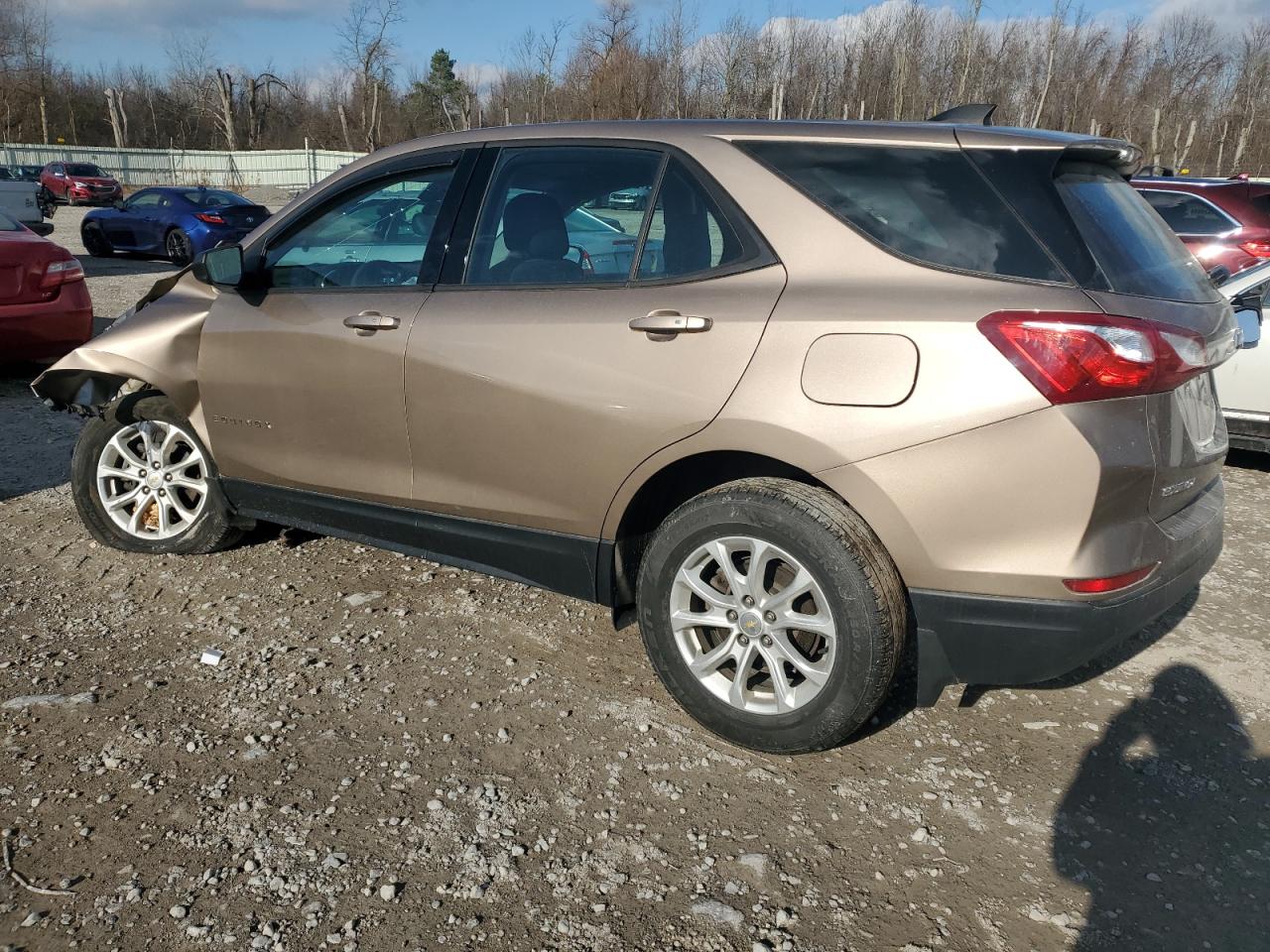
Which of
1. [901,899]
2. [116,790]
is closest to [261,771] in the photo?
[116,790]

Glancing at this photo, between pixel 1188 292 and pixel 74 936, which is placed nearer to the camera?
pixel 74 936

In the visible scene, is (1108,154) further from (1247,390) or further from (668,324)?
(1247,390)

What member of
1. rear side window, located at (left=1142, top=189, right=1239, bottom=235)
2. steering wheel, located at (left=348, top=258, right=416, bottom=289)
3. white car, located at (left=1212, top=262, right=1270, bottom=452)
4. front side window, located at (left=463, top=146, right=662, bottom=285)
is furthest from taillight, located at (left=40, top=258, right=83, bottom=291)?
rear side window, located at (left=1142, top=189, right=1239, bottom=235)

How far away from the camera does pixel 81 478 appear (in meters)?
4.31

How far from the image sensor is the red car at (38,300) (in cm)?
691

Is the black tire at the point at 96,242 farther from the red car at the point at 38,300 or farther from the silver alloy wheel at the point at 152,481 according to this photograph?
the silver alloy wheel at the point at 152,481

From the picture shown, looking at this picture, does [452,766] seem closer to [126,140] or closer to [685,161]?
[685,161]

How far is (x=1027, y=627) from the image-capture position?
253 centimetres

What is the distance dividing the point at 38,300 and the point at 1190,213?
10702 millimetres

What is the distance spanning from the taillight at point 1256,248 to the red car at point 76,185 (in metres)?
36.9

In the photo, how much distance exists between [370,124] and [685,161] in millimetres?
50330

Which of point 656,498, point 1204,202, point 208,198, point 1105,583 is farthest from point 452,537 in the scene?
point 208,198

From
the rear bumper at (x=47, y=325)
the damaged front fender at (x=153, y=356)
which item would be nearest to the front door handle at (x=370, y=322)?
the damaged front fender at (x=153, y=356)

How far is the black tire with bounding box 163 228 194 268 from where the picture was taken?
17.7 metres
